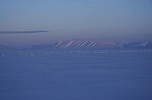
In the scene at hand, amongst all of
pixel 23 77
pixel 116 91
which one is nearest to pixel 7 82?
pixel 23 77

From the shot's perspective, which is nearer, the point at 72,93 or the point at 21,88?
the point at 72,93

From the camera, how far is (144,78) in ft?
24.2

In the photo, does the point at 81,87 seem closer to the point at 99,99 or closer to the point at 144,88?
the point at 99,99

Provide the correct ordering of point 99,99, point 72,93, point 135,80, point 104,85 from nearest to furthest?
1. point 99,99
2. point 72,93
3. point 104,85
4. point 135,80

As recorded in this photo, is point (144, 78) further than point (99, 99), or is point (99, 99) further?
point (144, 78)

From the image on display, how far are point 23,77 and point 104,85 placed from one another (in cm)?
244

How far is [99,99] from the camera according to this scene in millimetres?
5152

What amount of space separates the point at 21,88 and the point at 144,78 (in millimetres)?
3580

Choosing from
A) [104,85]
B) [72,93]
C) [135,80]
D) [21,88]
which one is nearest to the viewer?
[72,93]

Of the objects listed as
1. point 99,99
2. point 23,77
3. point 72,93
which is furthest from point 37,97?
point 23,77

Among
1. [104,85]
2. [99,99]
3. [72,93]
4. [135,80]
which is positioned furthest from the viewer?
[135,80]

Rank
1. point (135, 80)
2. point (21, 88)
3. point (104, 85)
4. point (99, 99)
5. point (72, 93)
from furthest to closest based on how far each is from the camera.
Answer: point (135, 80), point (104, 85), point (21, 88), point (72, 93), point (99, 99)

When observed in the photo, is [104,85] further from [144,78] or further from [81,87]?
[144,78]

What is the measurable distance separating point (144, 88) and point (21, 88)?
2892mm
